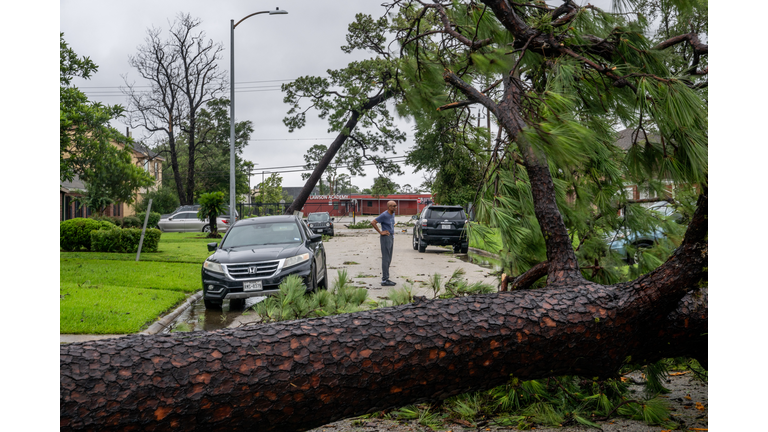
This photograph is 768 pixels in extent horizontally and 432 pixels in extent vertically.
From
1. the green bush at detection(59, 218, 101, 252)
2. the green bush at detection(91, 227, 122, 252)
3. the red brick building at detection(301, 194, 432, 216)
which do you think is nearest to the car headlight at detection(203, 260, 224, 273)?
the green bush at detection(91, 227, 122, 252)

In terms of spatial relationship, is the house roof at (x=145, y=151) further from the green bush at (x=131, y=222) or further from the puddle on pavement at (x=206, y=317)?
the puddle on pavement at (x=206, y=317)

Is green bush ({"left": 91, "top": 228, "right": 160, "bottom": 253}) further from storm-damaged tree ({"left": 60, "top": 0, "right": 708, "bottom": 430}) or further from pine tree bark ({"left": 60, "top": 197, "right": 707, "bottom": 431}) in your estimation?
pine tree bark ({"left": 60, "top": 197, "right": 707, "bottom": 431})

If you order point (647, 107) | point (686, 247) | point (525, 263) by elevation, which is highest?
point (647, 107)

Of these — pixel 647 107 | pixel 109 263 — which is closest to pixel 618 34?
pixel 647 107

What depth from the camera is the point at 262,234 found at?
9070 millimetres

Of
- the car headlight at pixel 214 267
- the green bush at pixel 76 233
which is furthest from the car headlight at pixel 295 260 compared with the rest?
the green bush at pixel 76 233

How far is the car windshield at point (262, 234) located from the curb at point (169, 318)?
3.80 ft

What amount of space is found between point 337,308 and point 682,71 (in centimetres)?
250

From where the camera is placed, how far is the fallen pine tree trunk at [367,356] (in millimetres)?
1627

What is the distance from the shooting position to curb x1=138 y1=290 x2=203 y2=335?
6369 mm

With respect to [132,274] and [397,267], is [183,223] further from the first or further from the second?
[397,267]

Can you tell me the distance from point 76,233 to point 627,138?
17191 millimetres

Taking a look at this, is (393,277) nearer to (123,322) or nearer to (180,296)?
(180,296)

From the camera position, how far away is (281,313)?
3.13 meters
